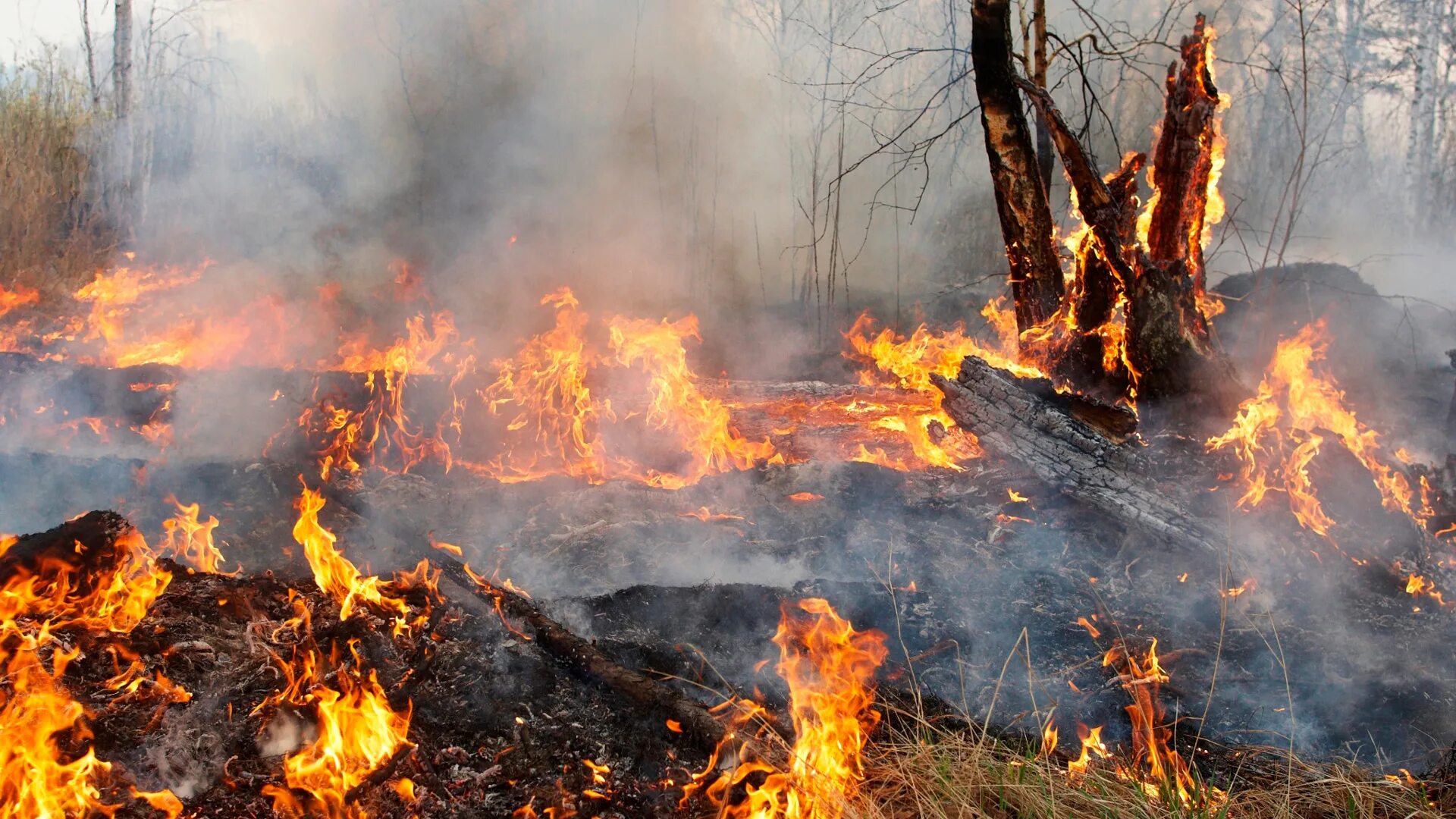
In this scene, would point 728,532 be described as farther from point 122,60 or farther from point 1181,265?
point 122,60

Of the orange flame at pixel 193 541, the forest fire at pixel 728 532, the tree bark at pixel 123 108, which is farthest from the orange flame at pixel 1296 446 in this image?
the tree bark at pixel 123 108

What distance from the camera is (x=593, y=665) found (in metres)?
3.16

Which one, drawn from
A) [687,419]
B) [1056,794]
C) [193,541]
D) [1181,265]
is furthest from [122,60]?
[1056,794]

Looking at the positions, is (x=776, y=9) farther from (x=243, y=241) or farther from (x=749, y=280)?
(x=243, y=241)

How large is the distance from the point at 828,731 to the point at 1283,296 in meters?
9.14

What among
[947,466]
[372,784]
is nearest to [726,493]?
[947,466]

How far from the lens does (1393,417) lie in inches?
312

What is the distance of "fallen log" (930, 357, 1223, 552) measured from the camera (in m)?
4.63

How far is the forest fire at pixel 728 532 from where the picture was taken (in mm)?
2680

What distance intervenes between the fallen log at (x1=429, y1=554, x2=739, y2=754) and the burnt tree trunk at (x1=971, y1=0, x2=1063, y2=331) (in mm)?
4139

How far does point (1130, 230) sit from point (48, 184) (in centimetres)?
1163

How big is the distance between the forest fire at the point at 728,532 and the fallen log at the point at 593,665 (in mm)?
21

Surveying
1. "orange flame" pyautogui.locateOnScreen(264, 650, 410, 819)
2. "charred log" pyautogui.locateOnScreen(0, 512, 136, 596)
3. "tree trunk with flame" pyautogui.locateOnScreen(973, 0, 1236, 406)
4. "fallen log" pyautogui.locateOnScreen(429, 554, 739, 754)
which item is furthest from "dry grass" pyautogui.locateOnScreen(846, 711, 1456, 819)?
"tree trunk with flame" pyautogui.locateOnScreen(973, 0, 1236, 406)

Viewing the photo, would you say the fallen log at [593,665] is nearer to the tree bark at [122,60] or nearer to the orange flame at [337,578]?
the orange flame at [337,578]
